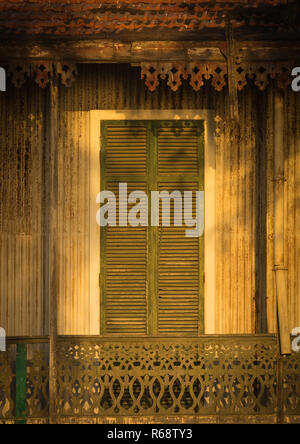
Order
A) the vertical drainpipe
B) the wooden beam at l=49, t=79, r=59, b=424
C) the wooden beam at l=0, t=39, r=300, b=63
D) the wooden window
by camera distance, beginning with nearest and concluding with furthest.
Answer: the wooden beam at l=0, t=39, r=300, b=63, the wooden beam at l=49, t=79, r=59, b=424, the vertical drainpipe, the wooden window

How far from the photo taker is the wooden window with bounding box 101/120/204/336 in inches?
339

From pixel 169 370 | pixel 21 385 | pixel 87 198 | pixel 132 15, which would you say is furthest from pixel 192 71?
pixel 21 385

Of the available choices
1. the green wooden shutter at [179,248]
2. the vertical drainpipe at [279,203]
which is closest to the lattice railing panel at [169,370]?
the vertical drainpipe at [279,203]

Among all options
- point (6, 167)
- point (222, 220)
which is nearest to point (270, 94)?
point (222, 220)

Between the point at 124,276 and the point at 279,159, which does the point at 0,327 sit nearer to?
the point at 124,276

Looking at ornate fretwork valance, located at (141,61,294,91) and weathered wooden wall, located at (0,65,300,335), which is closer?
ornate fretwork valance, located at (141,61,294,91)

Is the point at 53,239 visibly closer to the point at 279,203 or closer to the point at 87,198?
the point at 87,198

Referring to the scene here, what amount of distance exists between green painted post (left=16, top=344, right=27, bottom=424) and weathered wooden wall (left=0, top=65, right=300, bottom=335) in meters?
0.87

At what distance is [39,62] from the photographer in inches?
299

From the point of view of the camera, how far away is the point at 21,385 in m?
7.71

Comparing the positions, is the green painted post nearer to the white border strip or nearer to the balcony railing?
the balcony railing

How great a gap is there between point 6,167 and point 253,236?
3435mm

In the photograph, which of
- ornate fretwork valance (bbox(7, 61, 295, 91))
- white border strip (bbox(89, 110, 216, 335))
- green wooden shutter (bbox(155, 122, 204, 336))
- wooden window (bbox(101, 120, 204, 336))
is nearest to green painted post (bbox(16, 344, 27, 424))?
white border strip (bbox(89, 110, 216, 335))

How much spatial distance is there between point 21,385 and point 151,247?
2.42 meters
